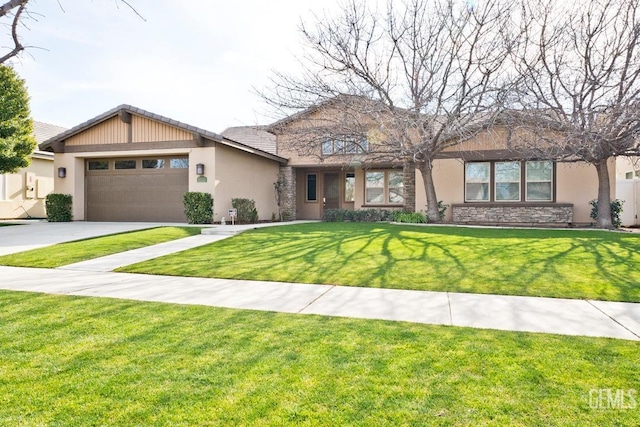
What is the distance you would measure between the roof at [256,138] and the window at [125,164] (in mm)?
6537

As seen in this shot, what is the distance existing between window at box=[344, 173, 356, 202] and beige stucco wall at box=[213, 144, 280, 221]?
346 cm

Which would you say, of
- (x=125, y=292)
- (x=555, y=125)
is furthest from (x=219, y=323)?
(x=555, y=125)

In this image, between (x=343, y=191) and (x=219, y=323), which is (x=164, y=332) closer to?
(x=219, y=323)

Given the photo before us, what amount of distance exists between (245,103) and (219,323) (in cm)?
1281

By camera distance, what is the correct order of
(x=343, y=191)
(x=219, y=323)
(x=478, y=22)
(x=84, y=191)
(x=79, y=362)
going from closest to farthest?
(x=79, y=362) → (x=219, y=323) → (x=478, y=22) → (x=84, y=191) → (x=343, y=191)

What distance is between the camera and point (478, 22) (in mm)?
12602

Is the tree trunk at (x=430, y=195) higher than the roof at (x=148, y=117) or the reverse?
the reverse

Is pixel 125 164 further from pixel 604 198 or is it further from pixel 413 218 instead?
pixel 604 198

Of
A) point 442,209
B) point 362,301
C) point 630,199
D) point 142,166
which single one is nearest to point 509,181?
point 442,209

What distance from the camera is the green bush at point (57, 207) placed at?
51.9 ft

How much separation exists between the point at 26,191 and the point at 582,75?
77.4 ft

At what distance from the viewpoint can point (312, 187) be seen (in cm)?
2023

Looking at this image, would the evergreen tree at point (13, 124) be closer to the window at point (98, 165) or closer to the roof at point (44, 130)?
the window at point (98, 165)

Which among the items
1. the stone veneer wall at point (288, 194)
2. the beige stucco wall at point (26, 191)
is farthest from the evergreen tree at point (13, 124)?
the stone veneer wall at point (288, 194)
